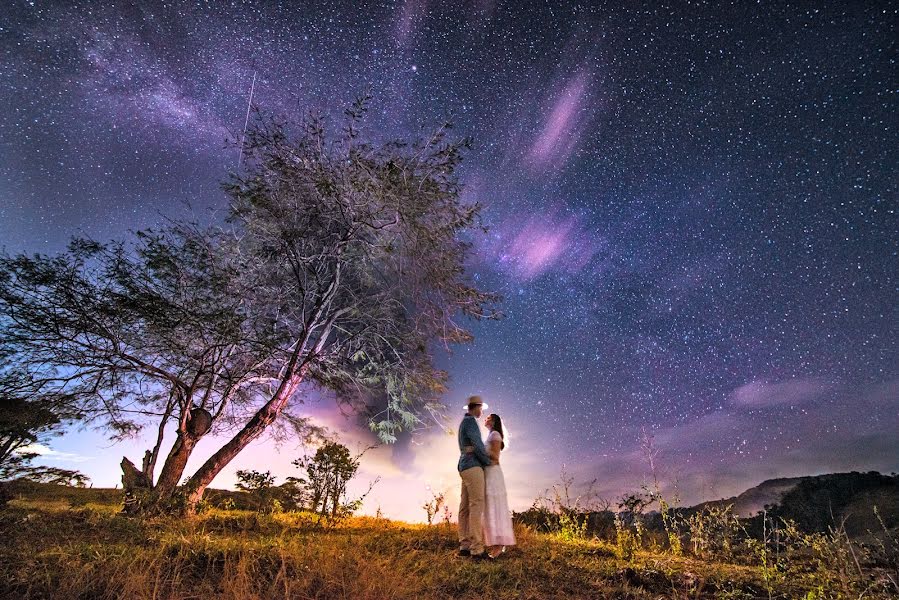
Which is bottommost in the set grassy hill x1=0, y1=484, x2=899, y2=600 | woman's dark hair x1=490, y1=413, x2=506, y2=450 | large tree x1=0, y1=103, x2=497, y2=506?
grassy hill x1=0, y1=484, x2=899, y2=600

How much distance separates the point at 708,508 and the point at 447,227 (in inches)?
340

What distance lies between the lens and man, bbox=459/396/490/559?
6.60 metres

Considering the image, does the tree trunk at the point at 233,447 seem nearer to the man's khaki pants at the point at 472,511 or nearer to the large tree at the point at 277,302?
the large tree at the point at 277,302

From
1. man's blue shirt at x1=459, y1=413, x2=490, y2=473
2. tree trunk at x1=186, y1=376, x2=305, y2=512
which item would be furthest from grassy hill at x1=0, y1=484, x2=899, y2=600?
tree trunk at x1=186, y1=376, x2=305, y2=512

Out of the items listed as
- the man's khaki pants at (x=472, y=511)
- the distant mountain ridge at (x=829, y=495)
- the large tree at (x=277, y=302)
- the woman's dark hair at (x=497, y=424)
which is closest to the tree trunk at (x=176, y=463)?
the large tree at (x=277, y=302)

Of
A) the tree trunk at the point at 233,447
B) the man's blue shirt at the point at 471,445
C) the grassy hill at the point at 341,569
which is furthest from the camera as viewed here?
the tree trunk at the point at 233,447

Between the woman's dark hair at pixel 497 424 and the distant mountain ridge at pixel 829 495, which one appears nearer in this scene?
the woman's dark hair at pixel 497 424

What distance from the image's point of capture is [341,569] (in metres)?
4.14

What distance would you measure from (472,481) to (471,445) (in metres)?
0.54

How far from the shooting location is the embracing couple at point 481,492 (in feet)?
21.8

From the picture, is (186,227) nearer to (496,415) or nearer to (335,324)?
(335,324)

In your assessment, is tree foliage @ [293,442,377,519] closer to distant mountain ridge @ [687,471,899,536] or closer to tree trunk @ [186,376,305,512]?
tree trunk @ [186,376,305,512]

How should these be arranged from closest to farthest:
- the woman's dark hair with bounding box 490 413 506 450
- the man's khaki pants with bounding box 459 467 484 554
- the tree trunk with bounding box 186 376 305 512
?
the man's khaki pants with bounding box 459 467 484 554 < the woman's dark hair with bounding box 490 413 506 450 < the tree trunk with bounding box 186 376 305 512

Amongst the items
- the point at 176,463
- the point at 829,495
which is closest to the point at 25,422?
the point at 176,463
